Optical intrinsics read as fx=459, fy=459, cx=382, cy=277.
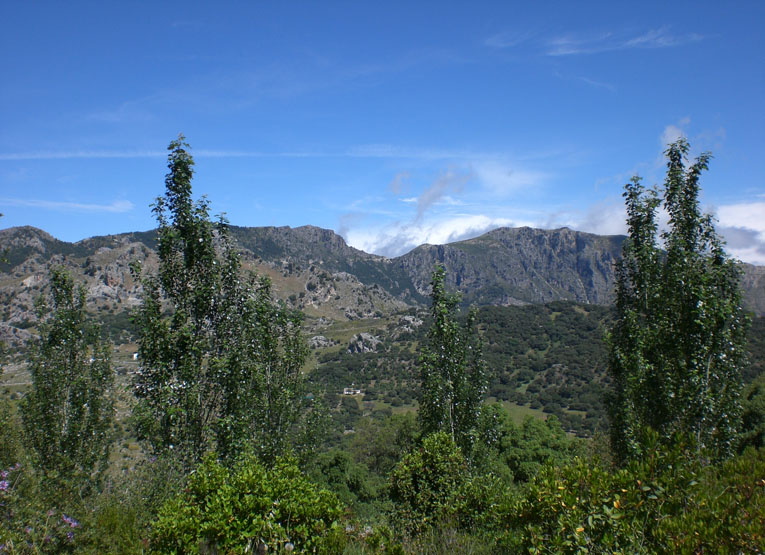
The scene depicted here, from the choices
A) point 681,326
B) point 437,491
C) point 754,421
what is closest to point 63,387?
point 437,491

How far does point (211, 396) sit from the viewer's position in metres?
12.1

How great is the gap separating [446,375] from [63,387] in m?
15.3

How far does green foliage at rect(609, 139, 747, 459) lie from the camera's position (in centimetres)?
1170

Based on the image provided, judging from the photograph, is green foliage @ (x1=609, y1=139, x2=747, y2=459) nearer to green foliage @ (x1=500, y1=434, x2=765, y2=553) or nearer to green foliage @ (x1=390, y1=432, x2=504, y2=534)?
green foliage @ (x1=390, y1=432, x2=504, y2=534)

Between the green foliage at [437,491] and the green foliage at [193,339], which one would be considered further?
the green foliage at [193,339]

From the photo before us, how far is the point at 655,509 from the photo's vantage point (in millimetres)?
5348

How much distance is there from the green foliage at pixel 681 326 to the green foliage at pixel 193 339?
1035cm

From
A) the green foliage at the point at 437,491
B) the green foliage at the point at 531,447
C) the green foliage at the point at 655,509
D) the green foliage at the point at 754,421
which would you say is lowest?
the green foliage at the point at 531,447

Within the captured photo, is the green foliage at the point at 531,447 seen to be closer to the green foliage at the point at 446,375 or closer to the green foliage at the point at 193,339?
the green foliage at the point at 446,375

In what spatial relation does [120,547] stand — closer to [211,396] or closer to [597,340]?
[211,396]

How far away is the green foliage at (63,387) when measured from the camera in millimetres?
18141

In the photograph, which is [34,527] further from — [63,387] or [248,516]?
[63,387]

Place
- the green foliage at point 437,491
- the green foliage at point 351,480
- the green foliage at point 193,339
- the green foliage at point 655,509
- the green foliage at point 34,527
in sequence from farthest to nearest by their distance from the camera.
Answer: the green foliage at point 351,480, the green foliage at point 193,339, the green foliage at point 437,491, the green foliage at point 34,527, the green foliage at point 655,509

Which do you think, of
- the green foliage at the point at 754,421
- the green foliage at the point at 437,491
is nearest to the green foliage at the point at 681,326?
the green foliage at the point at 437,491
